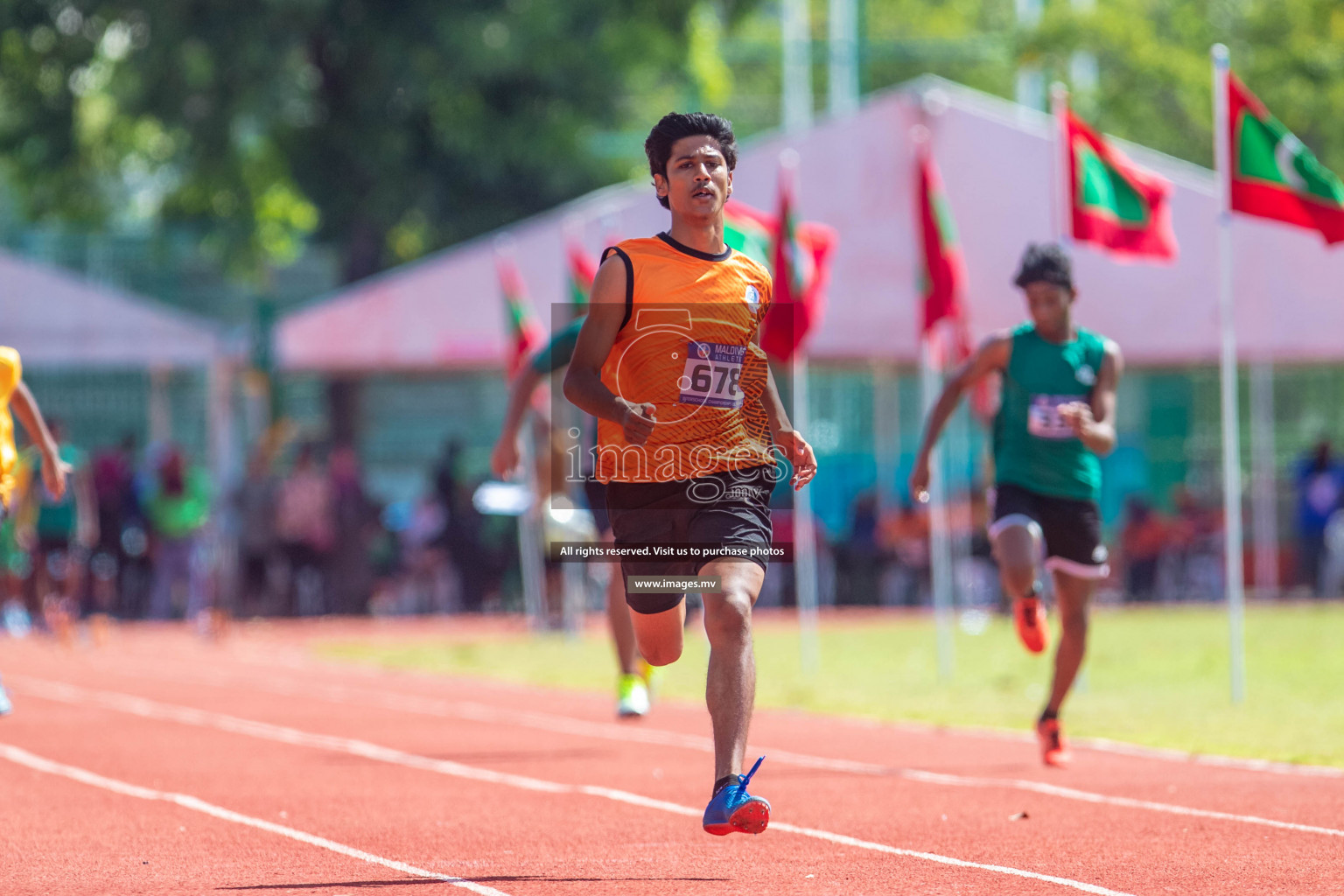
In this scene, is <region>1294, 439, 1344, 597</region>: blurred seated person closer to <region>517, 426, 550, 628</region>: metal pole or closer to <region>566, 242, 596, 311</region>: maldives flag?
<region>517, 426, 550, 628</region>: metal pole

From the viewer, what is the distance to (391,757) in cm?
1024

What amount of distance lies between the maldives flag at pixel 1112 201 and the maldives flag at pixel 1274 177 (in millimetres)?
680

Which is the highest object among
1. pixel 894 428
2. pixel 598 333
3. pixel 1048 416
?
pixel 894 428

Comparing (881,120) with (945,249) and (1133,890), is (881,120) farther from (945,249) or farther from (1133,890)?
(1133,890)

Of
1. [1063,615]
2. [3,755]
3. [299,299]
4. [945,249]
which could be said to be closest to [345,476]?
[299,299]

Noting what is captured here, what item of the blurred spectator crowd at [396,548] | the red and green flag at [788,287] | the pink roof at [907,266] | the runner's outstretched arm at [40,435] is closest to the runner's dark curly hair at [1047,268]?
the runner's outstretched arm at [40,435]

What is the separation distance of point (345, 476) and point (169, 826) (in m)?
17.1

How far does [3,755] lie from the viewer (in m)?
10.1

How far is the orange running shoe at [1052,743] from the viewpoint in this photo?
30.7 feet

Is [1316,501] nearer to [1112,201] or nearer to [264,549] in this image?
[264,549]

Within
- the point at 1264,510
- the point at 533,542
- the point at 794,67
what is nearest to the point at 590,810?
the point at 533,542

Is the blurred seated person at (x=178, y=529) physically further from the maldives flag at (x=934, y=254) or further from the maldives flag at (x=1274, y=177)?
the maldives flag at (x=1274, y=177)

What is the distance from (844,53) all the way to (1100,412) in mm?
36511

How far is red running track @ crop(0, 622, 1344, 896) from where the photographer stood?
20.8ft
